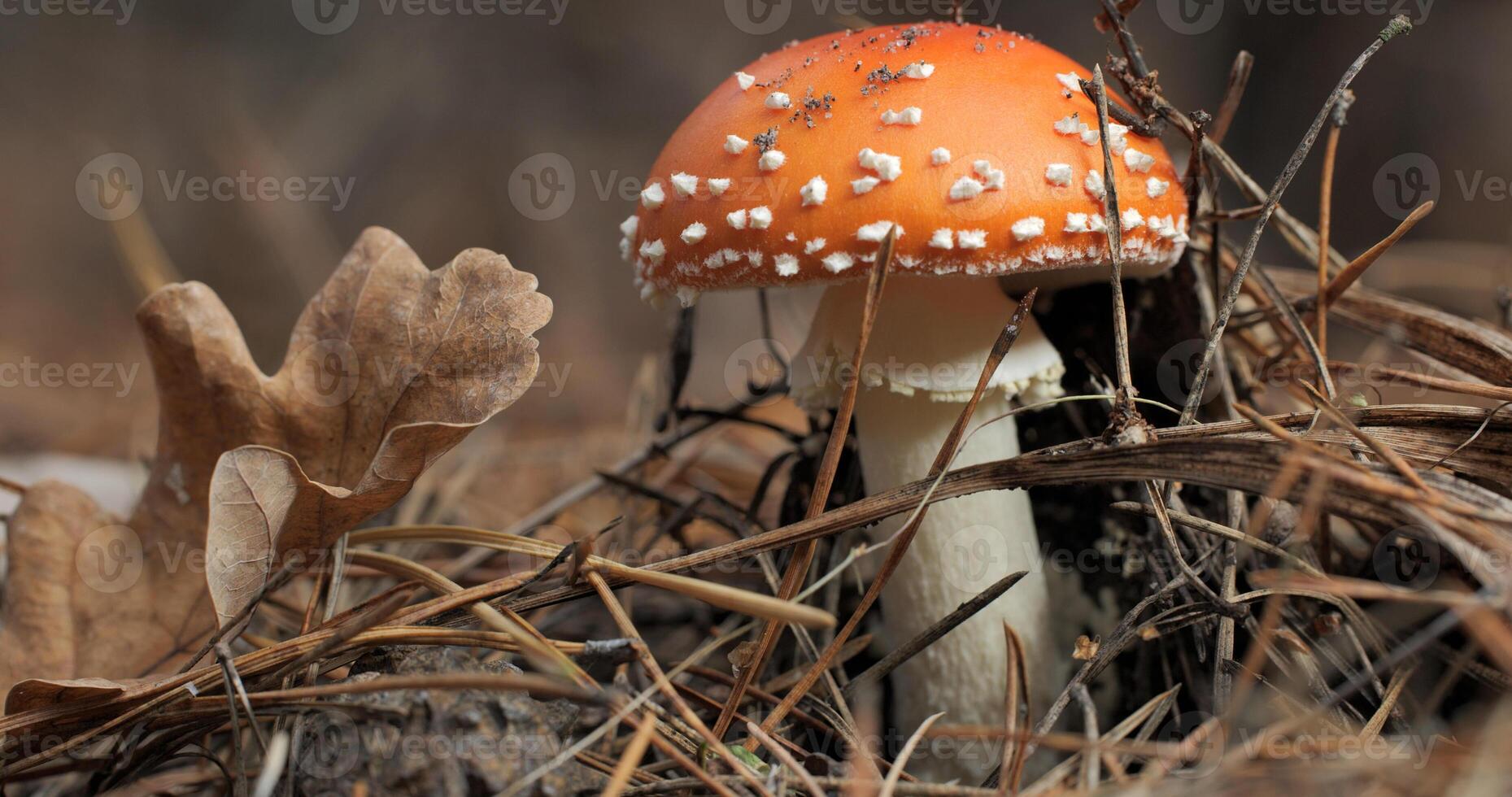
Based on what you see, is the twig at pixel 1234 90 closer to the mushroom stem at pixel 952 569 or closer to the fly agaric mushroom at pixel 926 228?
the fly agaric mushroom at pixel 926 228

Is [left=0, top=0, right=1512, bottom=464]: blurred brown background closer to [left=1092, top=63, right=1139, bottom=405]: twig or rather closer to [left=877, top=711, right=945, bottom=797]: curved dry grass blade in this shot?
[left=1092, top=63, right=1139, bottom=405]: twig

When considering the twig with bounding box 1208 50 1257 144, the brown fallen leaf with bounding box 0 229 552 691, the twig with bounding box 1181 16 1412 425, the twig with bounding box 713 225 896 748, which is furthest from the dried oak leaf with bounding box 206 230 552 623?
the twig with bounding box 1208 50 1257 144

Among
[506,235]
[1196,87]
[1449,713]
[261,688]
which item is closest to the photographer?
[261,688]

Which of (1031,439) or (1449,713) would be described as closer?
(1449,713)

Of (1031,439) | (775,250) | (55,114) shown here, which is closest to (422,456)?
(775,250)

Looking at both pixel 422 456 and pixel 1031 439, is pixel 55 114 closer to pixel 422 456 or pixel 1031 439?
pixel 422 456

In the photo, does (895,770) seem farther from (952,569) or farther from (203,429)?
(203,429)

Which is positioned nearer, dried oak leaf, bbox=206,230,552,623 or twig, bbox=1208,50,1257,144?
dried oak leaf, bbox=206,230,552,623
